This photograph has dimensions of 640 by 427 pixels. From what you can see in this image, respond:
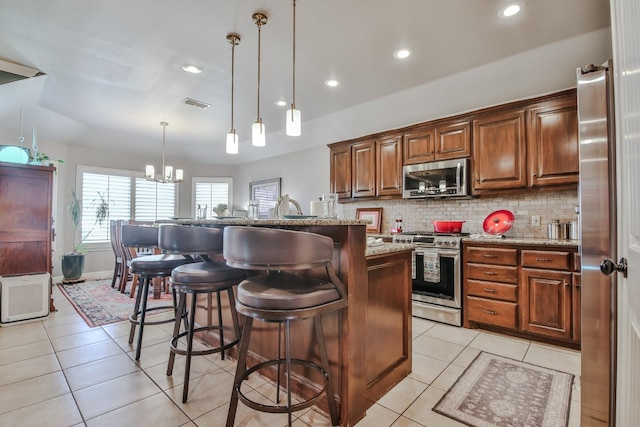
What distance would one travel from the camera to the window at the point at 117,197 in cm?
564

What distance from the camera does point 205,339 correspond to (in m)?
2.62

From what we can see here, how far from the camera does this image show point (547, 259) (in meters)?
2.66

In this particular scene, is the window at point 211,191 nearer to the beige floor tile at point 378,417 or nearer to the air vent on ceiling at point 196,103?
the air vent on ceiling at point 196,103

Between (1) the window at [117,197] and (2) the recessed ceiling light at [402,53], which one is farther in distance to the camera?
(1) the window at [117,197]

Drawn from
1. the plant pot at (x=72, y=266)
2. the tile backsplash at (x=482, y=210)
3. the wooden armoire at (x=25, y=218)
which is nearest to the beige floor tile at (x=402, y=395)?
the tile backsplash at (x=482, y=210)

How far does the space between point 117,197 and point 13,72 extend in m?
3.17

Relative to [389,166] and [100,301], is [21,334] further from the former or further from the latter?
[389,166]

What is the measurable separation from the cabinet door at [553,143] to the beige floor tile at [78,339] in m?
4.42

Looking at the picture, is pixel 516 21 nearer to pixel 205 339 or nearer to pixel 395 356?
pixel 395 356

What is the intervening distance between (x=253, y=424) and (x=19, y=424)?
4.07ft

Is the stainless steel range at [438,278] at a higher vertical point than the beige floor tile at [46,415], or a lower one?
higher

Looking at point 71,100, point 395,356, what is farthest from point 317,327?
point 71,100

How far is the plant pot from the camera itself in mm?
5066

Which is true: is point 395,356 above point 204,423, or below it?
above
